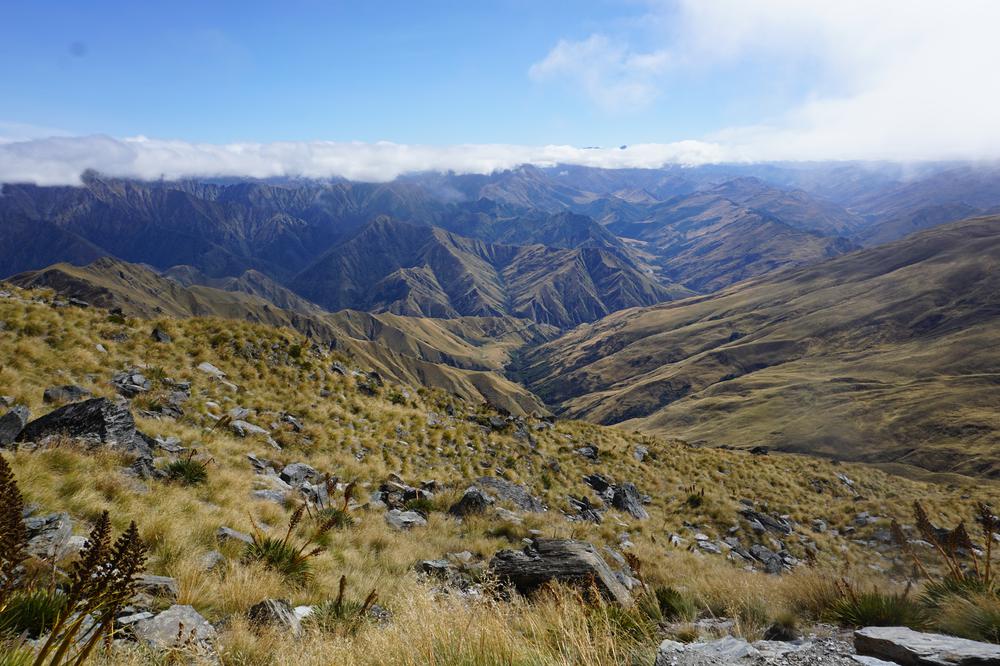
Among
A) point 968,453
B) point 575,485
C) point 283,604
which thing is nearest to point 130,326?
point 283,604

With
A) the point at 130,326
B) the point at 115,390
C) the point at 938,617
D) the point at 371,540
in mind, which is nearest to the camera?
the point at 938,617

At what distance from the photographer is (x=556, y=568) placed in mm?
8070

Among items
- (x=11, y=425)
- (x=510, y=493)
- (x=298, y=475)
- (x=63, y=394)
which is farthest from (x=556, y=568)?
(x=63, y=394)

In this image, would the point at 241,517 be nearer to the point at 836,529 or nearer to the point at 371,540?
the point at 371,540

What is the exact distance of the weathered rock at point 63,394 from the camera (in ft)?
36.2

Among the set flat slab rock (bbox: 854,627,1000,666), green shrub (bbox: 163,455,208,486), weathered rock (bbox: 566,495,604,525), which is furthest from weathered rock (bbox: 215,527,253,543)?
weathered rock (bbox: 566,495,604,525)

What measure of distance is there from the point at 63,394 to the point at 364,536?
27.6 ft

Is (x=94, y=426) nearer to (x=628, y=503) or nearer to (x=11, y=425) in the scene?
(x=11, y=425)

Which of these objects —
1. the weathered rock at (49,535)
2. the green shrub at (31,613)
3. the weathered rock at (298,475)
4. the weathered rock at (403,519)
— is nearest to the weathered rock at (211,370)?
the weathered rock at (298,475)

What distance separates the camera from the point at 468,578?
892 centimetres

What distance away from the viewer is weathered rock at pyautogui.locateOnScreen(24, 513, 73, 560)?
5.03 meters

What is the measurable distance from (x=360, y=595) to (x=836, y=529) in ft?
83.6

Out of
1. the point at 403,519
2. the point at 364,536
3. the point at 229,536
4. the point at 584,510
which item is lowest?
the point at 584,510

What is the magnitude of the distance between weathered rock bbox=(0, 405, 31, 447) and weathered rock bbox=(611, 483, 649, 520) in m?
18.9
